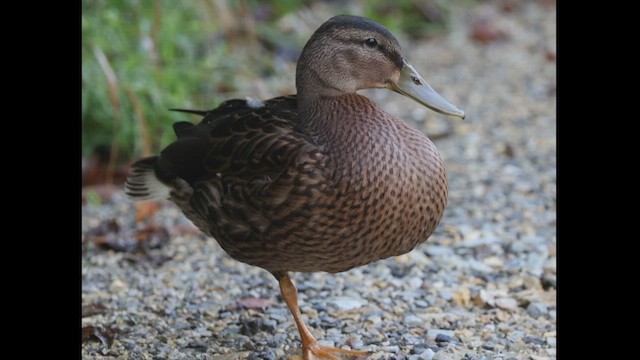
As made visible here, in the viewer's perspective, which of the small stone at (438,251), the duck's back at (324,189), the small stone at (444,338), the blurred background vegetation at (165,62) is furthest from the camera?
the blurred background vegetation at (165,62)

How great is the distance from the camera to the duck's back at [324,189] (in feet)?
11.2

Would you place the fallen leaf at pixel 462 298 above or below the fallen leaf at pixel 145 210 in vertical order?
below

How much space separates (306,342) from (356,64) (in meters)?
1.06

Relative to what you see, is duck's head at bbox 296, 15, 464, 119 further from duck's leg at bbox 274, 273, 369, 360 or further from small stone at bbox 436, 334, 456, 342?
small stone at bbox 436, 334, 456, 342

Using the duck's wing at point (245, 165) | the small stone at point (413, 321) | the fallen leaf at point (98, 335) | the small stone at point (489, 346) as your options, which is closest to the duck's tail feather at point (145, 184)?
the duck's wing at point (245, 165)

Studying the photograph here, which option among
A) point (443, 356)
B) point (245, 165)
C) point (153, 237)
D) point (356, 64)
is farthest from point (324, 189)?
point (153, 237)

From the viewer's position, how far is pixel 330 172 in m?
3.41

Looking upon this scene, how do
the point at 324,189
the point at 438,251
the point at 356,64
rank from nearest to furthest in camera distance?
the point at 324,189 < the point at 356,64 < the point at 438,251

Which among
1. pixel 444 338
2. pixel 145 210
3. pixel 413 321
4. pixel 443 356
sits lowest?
pixel 443 356

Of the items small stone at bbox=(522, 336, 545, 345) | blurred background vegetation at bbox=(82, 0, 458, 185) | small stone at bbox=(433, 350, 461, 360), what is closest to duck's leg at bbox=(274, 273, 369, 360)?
small stone at bbox=(433, 350, 461, 360)

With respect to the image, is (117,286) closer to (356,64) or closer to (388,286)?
(388,286)

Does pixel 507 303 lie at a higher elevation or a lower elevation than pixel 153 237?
lower

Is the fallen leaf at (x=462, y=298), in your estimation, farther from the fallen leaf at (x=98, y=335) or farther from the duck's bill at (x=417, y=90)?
the fallen leaf at (x=98, y=335)

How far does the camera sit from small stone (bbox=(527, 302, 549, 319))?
4.20m
